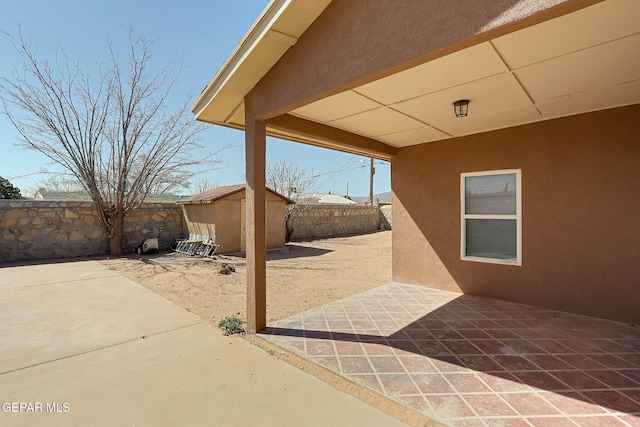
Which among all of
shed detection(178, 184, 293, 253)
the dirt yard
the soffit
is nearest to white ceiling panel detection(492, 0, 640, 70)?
the soffit

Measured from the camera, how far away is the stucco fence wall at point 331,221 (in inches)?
619

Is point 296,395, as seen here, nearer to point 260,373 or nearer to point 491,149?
point 260,373

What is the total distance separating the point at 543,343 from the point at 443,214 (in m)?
2.69

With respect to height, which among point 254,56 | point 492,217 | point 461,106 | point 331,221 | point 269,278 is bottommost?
point 269,278

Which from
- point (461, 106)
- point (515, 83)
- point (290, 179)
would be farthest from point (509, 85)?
point (290, 179)

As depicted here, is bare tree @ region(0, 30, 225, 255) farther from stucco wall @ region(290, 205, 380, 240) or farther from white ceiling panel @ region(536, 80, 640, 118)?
white ceiling panel @ region(536, 80, 640, 118)

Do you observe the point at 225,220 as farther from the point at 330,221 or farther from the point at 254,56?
the point at 254,56

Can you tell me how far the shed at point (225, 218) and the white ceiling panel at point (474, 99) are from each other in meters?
7.95

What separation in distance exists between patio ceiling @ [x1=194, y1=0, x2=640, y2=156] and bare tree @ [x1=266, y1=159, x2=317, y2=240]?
12136 millimetres

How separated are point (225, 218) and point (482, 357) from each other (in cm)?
916

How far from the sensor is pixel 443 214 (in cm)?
559

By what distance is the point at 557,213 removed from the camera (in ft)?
14.4

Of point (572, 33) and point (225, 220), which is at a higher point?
point (572, 33)

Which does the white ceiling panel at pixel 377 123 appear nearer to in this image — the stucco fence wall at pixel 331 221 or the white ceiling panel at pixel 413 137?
the white ceiling panel at pixel 413 137
